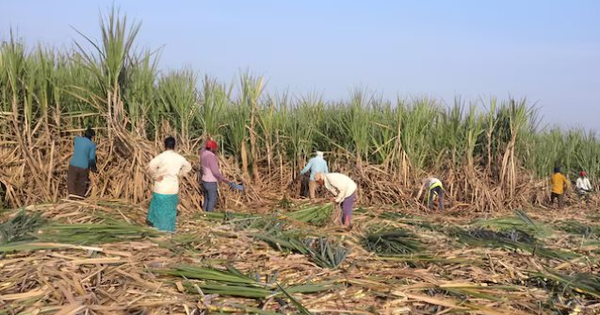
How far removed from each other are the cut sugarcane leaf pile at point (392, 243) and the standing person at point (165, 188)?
82.0 inches

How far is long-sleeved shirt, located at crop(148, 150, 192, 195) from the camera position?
232 inches

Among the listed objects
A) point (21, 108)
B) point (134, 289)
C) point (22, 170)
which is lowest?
point (134, 289)

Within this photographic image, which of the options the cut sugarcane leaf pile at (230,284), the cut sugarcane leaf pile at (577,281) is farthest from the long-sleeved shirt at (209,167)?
the cut sugarcane leaf pile at (577,281)

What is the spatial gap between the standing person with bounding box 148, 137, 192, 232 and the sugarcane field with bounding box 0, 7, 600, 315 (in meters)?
0.02

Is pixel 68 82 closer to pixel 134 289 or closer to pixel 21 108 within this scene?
pixel 21 108

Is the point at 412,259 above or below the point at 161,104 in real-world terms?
below

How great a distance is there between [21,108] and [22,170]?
3.17 ft

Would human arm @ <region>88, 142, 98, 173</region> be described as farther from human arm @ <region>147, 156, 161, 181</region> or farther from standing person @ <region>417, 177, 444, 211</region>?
standing person @ <region>417, 177, 444, 211</region>

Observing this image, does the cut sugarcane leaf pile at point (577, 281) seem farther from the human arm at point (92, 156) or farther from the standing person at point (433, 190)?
the human arm at point (92, 156)

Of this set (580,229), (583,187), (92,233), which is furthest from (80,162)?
(583,187)

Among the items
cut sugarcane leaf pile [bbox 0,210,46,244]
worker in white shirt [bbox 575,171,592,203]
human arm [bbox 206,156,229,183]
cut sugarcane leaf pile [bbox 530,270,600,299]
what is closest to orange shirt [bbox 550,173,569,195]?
worker in white shirt [bbox 575,171,592,203]

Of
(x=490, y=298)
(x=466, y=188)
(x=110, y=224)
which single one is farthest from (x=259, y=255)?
(x=466, y=188)

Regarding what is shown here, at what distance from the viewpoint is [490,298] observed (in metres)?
3.98

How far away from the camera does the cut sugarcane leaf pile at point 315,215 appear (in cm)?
684
